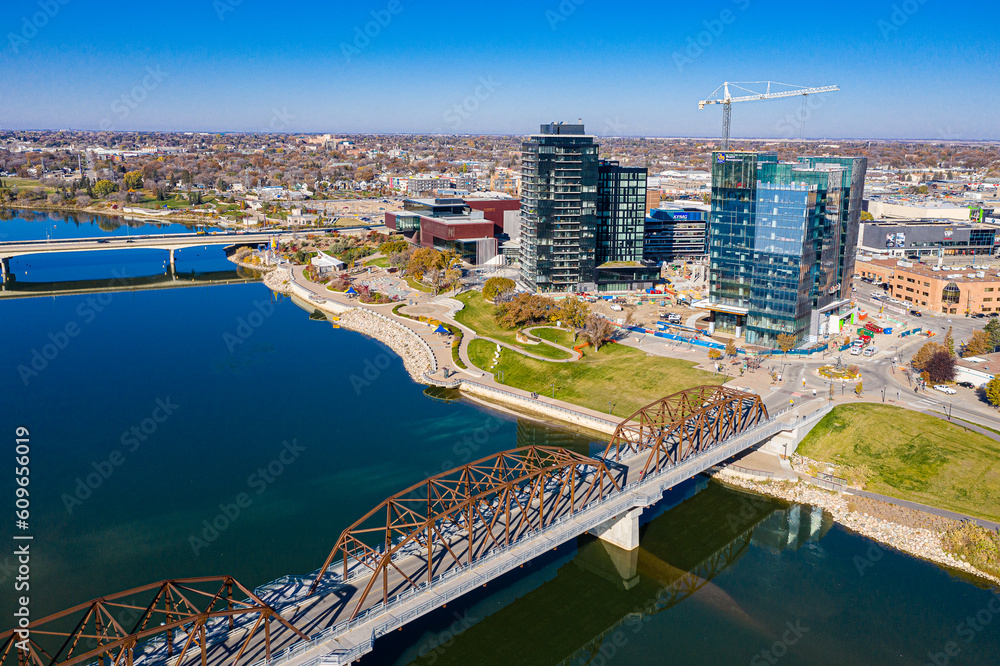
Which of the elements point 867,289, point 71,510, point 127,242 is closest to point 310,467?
point 71,510

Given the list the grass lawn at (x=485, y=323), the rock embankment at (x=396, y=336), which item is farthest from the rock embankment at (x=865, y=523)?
the rock embankment at (x=396, y=336)

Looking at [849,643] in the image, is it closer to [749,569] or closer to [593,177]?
[749,569]

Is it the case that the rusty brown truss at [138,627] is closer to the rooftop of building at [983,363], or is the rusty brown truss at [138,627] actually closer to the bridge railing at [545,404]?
the bridge railing at [545,404]

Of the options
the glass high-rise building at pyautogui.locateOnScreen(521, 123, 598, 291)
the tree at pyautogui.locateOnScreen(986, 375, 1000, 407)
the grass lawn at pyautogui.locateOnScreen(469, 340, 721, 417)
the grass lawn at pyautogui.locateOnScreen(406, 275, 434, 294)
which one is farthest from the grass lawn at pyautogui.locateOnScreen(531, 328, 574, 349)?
the tree at pyautogui.locateOnScreen(986, 375, 1000, 407)

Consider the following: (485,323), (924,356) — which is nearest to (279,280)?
(485,323)

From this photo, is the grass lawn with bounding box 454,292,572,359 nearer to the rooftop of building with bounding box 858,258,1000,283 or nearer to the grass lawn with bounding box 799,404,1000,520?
the grass lawn with bounding box 799,404,1000,520
